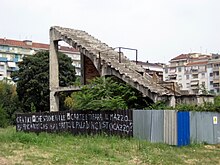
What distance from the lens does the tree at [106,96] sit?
2262 centimetres

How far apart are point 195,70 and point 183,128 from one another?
91781mm

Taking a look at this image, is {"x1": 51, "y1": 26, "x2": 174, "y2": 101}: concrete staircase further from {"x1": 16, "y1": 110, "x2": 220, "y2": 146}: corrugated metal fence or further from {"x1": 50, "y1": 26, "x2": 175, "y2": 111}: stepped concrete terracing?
{"x1": 16, "y1": 110, "x2": 220, "y2": 146}: corrugated metal fence

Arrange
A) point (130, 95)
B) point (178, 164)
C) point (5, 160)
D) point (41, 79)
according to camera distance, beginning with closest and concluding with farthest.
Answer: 1. point (5, 160)
2. point (178, 164)
3. point (130, 95)
4. point (41, 79)

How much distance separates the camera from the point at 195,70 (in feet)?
357

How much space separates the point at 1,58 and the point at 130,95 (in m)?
84.7

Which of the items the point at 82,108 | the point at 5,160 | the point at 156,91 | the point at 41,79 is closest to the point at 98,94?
the point at 82,108

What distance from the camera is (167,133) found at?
19250mm

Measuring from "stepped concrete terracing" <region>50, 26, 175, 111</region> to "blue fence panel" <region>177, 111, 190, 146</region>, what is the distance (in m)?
4.61

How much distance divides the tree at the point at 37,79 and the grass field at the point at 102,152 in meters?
36.5

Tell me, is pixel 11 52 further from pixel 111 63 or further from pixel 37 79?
pixel 111 63

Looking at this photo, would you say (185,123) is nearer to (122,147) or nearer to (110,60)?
(122,147)

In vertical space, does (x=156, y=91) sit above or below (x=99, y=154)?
above

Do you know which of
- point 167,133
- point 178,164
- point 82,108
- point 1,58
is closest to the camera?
point 178,164

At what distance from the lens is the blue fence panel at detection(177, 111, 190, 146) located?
62.7ft
